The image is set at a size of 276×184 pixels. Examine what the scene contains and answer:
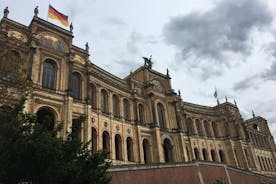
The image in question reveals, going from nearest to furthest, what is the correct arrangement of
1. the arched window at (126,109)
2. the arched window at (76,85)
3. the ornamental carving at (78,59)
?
1. the arched window at (76,85)
2. the ornamental carving at (78,59)
3. the arched window at (126,109)

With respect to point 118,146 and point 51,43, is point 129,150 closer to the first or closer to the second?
point 118,146

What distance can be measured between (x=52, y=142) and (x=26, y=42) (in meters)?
16.9

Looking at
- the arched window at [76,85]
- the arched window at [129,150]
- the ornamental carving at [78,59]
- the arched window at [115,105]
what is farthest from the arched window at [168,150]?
the ornamental carving at [78,59]

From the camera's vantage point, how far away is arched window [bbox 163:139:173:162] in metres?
38.0

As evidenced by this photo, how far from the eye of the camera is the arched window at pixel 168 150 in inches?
1496

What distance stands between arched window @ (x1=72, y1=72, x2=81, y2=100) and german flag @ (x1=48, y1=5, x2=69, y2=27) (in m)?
6.00

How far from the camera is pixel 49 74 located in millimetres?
25594

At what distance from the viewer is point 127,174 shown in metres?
18.4

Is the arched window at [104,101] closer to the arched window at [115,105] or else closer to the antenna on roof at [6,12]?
the arched window at [115,105]

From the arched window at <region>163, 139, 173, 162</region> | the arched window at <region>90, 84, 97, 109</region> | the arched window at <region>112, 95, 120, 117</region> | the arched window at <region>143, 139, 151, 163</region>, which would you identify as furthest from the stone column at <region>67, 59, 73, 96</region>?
the arched window at <region>163, 139, 173, 162</region>

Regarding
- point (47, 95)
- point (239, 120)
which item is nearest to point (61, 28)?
point (47, 95)

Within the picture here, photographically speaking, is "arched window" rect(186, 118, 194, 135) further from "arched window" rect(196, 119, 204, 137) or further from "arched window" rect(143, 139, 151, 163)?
"arched window" rect(143, 139, 151, 163)

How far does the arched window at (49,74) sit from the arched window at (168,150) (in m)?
20.6

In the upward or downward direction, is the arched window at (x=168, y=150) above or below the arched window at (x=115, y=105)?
below
